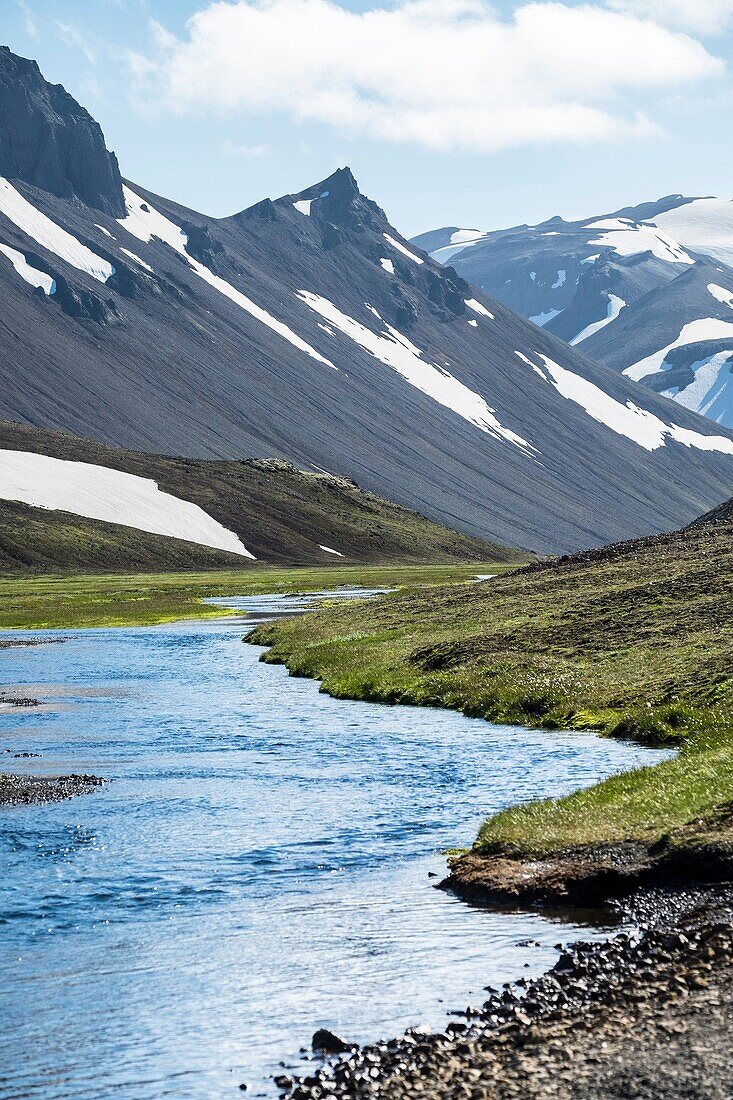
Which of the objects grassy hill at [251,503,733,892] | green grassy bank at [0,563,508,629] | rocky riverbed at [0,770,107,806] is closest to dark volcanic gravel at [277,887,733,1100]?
grassy hill at [251,503,733,892]

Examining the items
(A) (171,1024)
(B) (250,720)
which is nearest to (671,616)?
(B) (250,720)

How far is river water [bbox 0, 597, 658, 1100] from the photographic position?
637 inches

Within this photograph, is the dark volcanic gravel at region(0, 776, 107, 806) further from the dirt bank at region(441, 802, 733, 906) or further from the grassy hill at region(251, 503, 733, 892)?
the dirt bank at region(441, 802, 733, 906)

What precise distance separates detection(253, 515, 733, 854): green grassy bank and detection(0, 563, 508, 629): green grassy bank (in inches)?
1177

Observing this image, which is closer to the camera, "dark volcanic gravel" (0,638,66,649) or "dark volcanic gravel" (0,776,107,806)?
"dark volcanic gravel" (0,776,107,806)

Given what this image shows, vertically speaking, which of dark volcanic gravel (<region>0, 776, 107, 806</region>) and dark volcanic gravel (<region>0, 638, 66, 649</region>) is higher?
dark volcanic gravel (<region>0, 776, 107, 806</region>)

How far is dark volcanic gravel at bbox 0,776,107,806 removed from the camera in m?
31.7

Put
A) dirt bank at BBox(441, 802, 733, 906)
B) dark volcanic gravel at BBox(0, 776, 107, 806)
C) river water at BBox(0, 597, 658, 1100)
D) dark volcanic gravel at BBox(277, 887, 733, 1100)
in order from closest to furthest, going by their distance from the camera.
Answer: dark volcanic gravel at BBox(277, 887, 733, 1100), river water at BBox(0, 597, 658, 1100), dirt bank at BBox(441, 802, 733, 906), dark volcanic gravel at BBox(0, 776, 107, 806)

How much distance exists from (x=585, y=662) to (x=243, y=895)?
30.8m

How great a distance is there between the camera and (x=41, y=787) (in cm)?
3312

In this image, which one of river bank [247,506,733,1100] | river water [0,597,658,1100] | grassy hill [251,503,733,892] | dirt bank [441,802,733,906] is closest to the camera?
river bank [247,506,733,1100]

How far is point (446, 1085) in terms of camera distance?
1355 cm

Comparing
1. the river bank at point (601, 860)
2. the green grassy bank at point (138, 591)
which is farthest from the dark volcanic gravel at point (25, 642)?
the river bank at point (601, 860)

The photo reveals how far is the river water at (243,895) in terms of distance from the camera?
53.1ft
